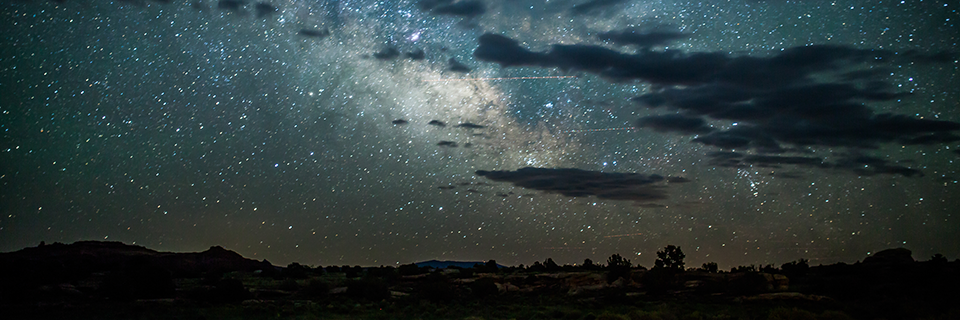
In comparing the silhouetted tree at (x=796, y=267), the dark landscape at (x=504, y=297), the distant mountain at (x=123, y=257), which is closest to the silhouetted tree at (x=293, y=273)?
the distant mountain at (x=123, y=257)

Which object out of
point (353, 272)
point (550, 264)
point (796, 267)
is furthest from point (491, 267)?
point (796, 267)

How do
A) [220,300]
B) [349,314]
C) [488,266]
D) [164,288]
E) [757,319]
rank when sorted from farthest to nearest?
[488,266] < [164,288] < [220,300] < [349,314] < [757,319]

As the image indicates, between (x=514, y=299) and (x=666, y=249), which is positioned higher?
(x=666, y=249)

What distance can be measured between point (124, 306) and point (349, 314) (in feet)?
35.4

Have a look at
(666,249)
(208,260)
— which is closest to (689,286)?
(666,249)

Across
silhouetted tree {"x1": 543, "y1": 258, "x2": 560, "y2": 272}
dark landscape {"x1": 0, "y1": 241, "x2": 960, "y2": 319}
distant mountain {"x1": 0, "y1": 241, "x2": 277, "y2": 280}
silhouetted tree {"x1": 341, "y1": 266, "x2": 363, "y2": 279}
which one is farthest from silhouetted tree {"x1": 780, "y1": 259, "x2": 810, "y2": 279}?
distant mountain {"x1": 0, "y1": 241, "x2": 277, "y2": 280}

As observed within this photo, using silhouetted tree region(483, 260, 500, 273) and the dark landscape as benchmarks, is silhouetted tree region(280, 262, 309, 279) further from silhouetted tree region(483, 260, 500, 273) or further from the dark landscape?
silhouetted tree region(483, 260, 500, 273)

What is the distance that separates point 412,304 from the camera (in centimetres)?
2630

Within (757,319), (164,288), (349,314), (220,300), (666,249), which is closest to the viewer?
Result: (757,319)

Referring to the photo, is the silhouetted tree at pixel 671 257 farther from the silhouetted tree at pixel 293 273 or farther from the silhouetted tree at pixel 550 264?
the silhouetted tree at pixel 293 273

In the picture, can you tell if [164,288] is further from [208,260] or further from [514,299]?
[208,260]

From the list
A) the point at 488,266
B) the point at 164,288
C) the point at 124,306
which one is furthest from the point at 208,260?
the point at 124,306

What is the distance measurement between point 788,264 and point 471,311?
45101 mm

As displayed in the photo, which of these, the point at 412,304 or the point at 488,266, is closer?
the point at 412,304
